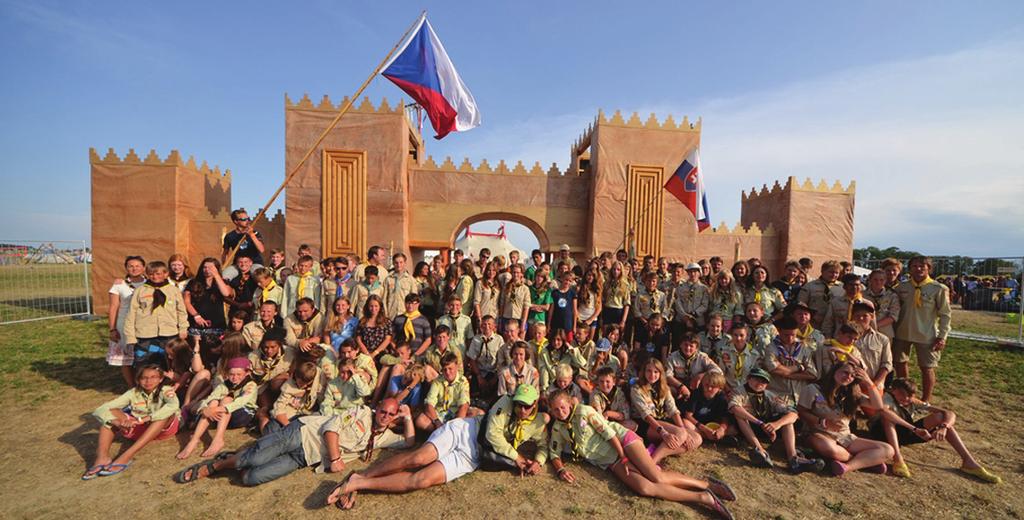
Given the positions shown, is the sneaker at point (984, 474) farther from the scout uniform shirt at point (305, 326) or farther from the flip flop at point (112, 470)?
the flip flop at point (112, 470)

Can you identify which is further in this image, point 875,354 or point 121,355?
point 121,355

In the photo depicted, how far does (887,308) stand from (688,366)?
9.25 feet

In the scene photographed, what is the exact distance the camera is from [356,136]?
10.1 m

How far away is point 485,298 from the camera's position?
6.40 meters

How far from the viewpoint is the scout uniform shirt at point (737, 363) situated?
4871 mm

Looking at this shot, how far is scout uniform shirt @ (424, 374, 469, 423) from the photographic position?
4.68 metres

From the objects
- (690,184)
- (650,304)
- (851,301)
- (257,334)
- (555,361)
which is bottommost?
(555,361)

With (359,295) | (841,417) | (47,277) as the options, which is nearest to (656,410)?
(841,417)

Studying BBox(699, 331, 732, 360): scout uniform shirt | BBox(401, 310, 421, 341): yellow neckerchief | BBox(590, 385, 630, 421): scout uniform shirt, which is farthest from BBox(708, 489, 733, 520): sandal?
BBox(401, 310, 421, 341): yellow neckerchief

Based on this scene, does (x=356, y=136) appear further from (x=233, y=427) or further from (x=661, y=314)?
(x=661, y=314)

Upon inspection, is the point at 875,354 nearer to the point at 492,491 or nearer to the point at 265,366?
the point at 492,491

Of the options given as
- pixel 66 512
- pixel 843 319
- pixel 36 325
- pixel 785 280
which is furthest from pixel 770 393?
pixel 36 325

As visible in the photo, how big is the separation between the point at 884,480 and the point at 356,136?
10577 millimetres

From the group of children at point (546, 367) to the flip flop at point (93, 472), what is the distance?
19 millimetres
